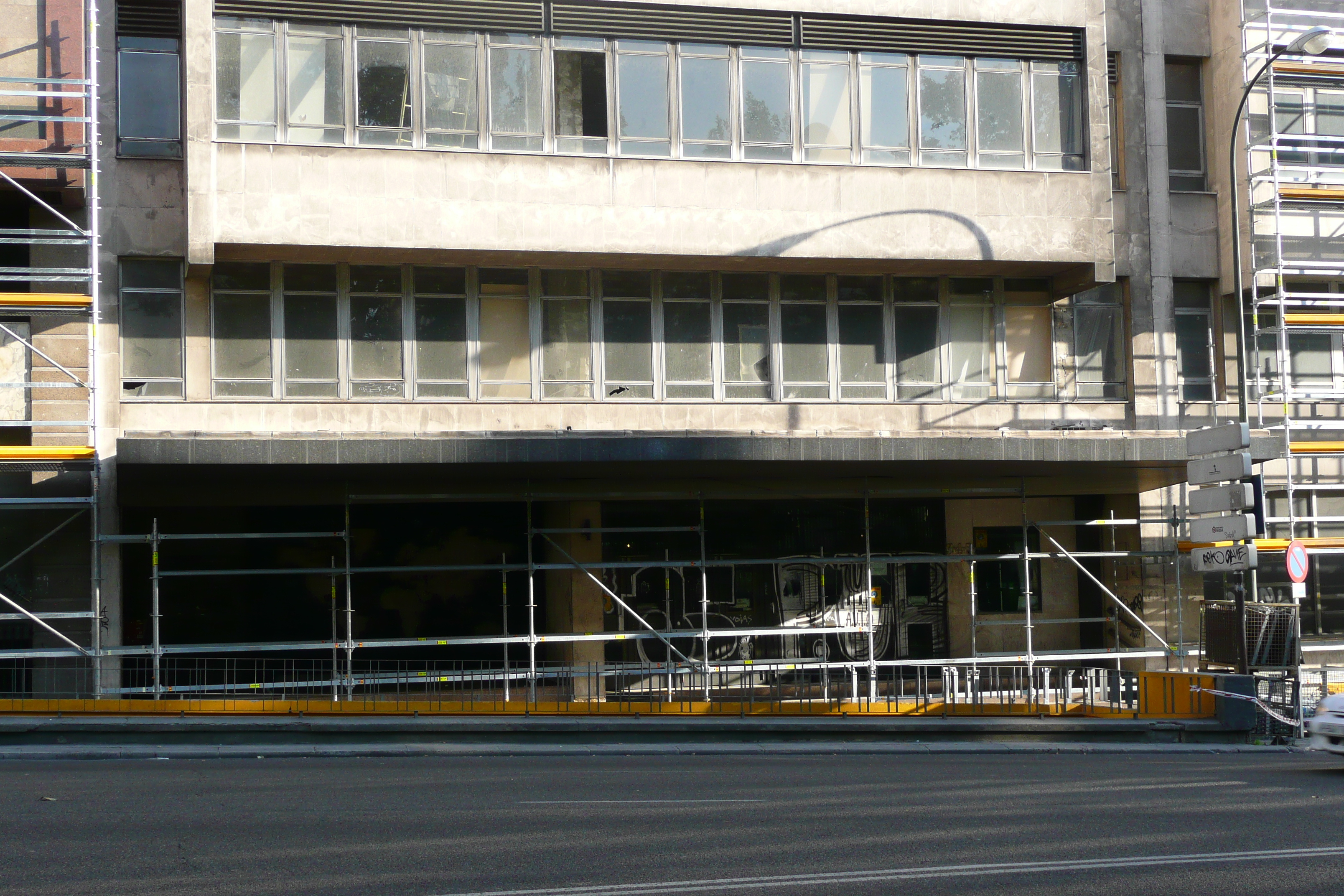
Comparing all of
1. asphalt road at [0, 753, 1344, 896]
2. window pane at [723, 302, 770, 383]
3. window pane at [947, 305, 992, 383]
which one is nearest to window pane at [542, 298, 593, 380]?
window pane at [723, 302, 770, 383]

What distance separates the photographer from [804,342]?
890 inches

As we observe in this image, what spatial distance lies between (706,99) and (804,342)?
4.28m

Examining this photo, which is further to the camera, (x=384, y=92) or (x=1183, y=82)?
(x=1183, y=82)

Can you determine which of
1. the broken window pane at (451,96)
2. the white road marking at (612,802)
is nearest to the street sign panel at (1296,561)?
the white road marking at (612,802)

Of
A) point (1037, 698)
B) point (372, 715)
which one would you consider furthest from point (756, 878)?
point (1037, 698)

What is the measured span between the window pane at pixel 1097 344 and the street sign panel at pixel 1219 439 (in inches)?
176

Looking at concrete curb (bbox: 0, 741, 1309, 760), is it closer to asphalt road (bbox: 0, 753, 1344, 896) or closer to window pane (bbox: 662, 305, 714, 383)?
asphalt road (bbox: 0, 753, 1344, 896)

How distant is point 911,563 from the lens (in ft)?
78.0

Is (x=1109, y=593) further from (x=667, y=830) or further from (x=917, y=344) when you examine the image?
(x=667, y=830)

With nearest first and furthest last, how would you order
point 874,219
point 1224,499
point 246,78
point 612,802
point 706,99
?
1. point 612,802
2. point 1224,499
3. point 246,78
4. point 706,99
5. point 874,219

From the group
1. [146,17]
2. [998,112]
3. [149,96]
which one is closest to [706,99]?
[998,112]

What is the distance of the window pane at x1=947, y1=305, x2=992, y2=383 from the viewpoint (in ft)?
75.5

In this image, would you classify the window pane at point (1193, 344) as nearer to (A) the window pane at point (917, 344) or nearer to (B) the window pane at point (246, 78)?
(A) the window pane at point (917, 344)

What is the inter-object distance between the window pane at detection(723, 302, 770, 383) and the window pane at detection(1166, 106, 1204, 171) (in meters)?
8.26
